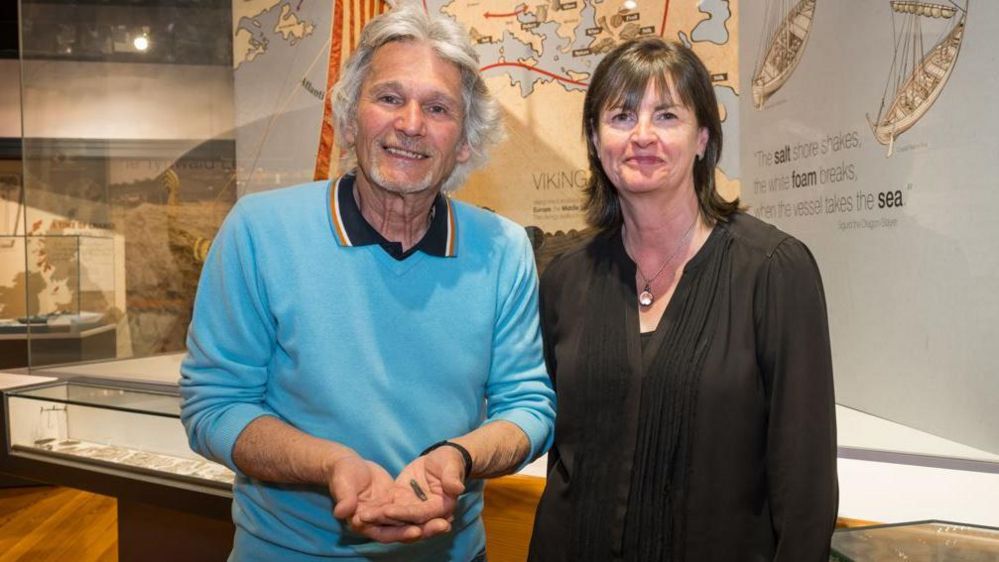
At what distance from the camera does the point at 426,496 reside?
1.21 m

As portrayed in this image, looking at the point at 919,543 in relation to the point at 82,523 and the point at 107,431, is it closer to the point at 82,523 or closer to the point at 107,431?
the point at 107,431

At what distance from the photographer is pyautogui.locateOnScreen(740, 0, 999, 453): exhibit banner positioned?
2068mm

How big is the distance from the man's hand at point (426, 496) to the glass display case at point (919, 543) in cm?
60

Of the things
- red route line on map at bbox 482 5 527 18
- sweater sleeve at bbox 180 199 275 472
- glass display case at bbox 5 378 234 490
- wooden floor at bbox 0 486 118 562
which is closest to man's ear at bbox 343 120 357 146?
sweater sleeve at bbox 180 199 275 472

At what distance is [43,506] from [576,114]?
427 centimetres

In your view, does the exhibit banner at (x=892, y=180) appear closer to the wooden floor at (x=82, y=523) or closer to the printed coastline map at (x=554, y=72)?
the printed coastline map at (x=554, y=72)

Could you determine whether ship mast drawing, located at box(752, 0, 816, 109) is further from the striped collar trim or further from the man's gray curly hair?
the striped collar trim

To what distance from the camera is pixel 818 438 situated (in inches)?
55.1

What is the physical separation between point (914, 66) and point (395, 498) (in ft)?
6.45

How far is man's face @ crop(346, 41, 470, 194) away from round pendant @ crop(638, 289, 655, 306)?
0.46 metres

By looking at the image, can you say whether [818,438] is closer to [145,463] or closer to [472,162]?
[472,162]

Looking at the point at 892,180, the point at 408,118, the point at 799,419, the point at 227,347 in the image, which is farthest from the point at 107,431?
the point at 892,180

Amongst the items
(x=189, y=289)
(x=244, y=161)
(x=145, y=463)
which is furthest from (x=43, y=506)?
(x=145, y=463)

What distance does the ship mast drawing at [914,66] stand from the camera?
7.02 feet
